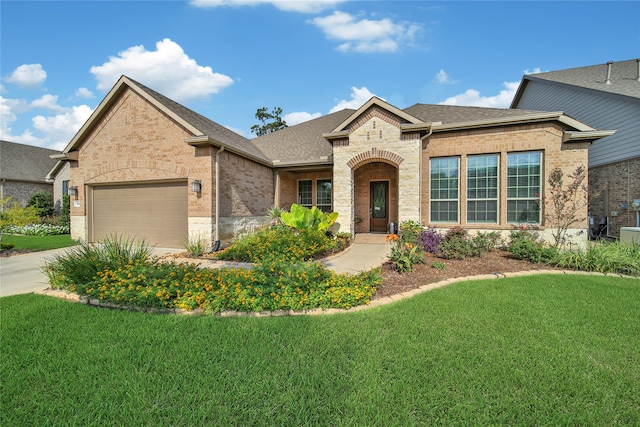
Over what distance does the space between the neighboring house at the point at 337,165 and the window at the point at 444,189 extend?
4cm

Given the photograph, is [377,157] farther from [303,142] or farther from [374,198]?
[303,142]

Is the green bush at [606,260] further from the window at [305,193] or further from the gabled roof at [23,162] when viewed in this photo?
the gabled roof at [23,162]

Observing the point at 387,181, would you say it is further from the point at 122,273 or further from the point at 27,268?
the point at 27,268

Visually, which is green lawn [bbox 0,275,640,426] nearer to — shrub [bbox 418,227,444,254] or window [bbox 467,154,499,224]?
shrub [bbox 418,227,444,254]

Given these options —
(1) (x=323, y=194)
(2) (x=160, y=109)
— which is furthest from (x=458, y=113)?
(2) (x=160, y=109)

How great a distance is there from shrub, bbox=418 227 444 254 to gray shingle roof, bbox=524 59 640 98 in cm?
975

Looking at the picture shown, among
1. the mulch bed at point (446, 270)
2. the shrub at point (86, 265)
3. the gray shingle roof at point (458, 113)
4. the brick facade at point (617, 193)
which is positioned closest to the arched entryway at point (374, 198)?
the gray shingle roof at point (458, 113)

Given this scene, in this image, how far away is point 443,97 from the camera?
1666cm

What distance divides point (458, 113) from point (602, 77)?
8.80 m

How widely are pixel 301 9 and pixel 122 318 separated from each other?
359 inches

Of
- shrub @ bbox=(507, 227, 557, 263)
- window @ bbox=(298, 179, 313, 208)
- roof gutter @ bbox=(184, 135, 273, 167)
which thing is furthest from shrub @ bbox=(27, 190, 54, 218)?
shrub @ bbox=(507, 227, 557, 263)

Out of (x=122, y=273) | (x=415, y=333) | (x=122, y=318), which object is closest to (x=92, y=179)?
(x=122, y=273)

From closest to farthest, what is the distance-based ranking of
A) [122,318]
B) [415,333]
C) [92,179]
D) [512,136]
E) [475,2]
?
[415,333] < [122,318] < [475,2] < [512,136] < [92,179]

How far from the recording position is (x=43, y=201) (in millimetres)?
20375
